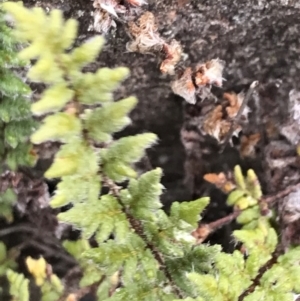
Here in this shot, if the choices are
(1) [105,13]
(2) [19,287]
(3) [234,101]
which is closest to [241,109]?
(3) [234,101]

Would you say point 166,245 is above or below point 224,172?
below

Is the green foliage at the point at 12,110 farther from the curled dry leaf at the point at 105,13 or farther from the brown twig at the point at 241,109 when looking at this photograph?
the brown twig at the point at 241,109

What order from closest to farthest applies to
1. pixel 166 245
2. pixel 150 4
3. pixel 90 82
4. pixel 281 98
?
pixel 90 82, pixel 166 245, pixel 150 4, pixel 281 98

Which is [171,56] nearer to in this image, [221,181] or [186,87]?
[186,87]

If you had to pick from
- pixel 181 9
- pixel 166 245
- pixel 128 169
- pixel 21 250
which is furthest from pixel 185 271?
pixel 21 250

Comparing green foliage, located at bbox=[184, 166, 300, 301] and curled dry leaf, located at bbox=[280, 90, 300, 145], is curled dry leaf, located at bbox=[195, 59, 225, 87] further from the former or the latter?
green foliage, located at bbox=[184, 166, 300, 301]

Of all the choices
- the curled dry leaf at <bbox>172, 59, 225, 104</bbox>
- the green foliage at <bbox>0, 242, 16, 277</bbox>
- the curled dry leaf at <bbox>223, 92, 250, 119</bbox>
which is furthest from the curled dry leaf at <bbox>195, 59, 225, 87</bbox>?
the green foliage at <bbox>0, 242, 16, 277</bbox>

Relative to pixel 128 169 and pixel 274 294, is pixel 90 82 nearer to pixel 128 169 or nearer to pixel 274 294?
pixel 128 169
